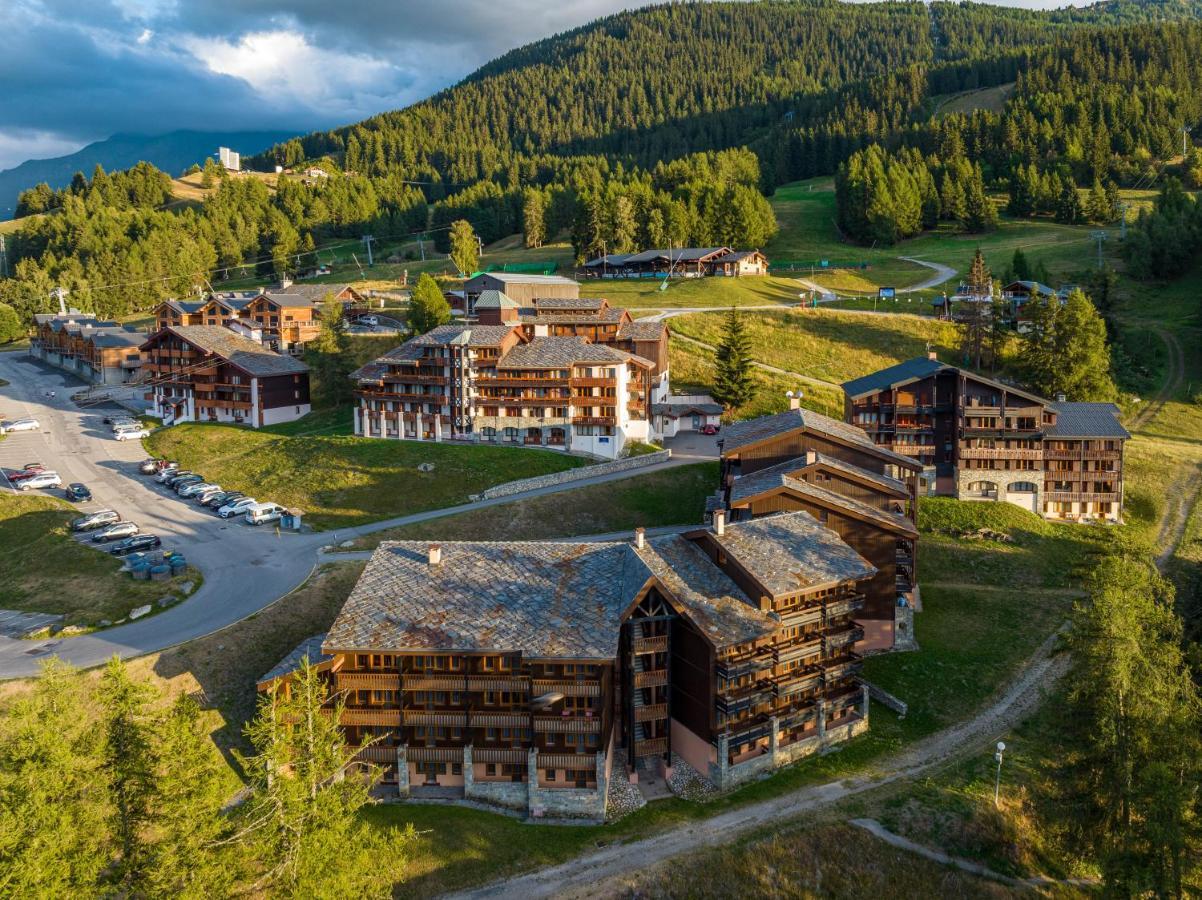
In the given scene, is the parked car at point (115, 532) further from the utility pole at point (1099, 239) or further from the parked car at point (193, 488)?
the utility pole at point (1099, 239)

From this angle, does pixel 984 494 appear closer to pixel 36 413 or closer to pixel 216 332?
pixel 216 332

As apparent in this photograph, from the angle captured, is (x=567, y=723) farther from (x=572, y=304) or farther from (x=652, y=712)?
(x=572, y=304)

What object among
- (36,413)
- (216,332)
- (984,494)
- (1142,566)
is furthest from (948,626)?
(36,413)

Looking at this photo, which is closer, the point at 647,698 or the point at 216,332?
the point at 647,698

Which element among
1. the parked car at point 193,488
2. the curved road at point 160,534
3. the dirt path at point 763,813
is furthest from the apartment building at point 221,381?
the dirt path at point 763,813

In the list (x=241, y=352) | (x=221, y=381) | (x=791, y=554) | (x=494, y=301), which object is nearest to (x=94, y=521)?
(x=221, y=381)

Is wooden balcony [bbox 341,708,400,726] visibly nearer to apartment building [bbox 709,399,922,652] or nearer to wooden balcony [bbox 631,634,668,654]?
wooden balcony [bbox 631,634,668,654]

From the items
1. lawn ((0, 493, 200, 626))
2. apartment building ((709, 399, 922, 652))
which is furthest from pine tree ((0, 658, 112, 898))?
apartment building ((709, 399, 922, 652))
